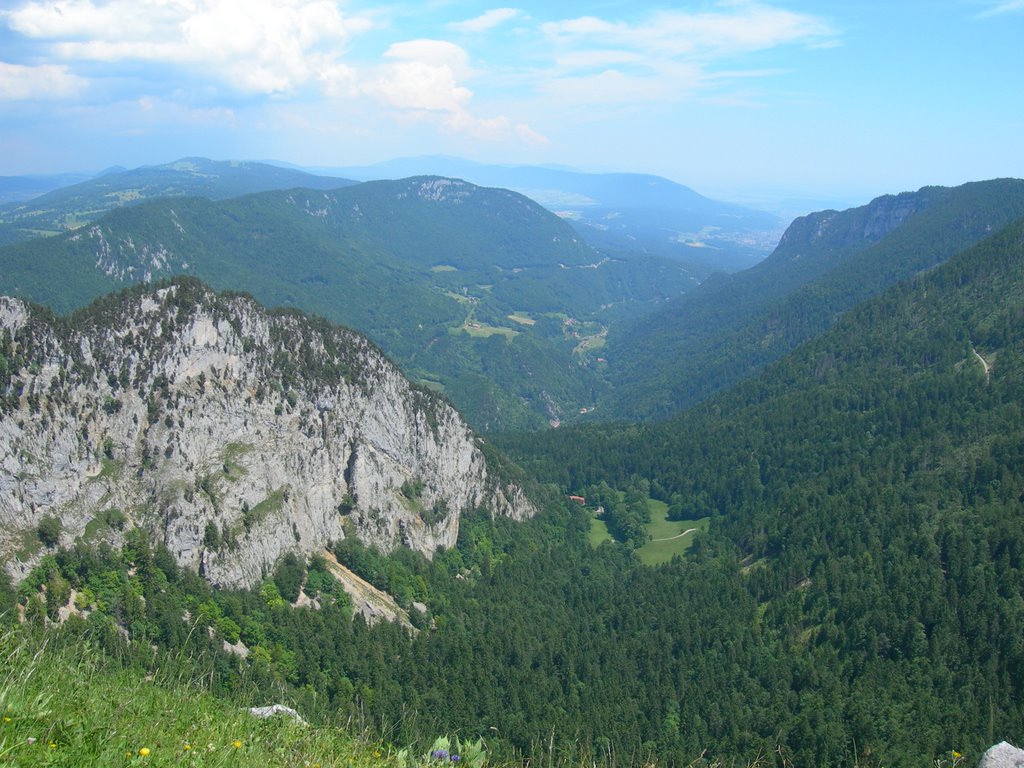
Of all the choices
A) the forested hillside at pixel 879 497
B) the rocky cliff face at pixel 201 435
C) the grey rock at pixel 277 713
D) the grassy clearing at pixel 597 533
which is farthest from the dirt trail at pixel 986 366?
the grey rock at pixel 277 713

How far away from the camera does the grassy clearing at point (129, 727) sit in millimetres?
11336

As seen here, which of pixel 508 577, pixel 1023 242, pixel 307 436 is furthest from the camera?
pixel 1023 242

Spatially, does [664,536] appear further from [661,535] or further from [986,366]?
[986,366]

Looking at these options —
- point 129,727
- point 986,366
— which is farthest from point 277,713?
point 986,366

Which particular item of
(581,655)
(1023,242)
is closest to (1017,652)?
(581,655)

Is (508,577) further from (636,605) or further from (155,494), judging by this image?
(155,494)

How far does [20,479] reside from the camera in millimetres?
71188

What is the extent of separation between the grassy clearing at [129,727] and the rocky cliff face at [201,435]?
61.8 meters

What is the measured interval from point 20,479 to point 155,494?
1220cm

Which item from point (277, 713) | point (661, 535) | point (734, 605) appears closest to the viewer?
point (277, 713)

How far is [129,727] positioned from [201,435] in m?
78.2

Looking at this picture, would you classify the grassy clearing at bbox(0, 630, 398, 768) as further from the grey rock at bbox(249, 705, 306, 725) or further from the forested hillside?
the forested hillside

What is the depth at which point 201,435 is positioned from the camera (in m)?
85.6

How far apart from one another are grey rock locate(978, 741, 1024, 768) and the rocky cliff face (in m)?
72.2
